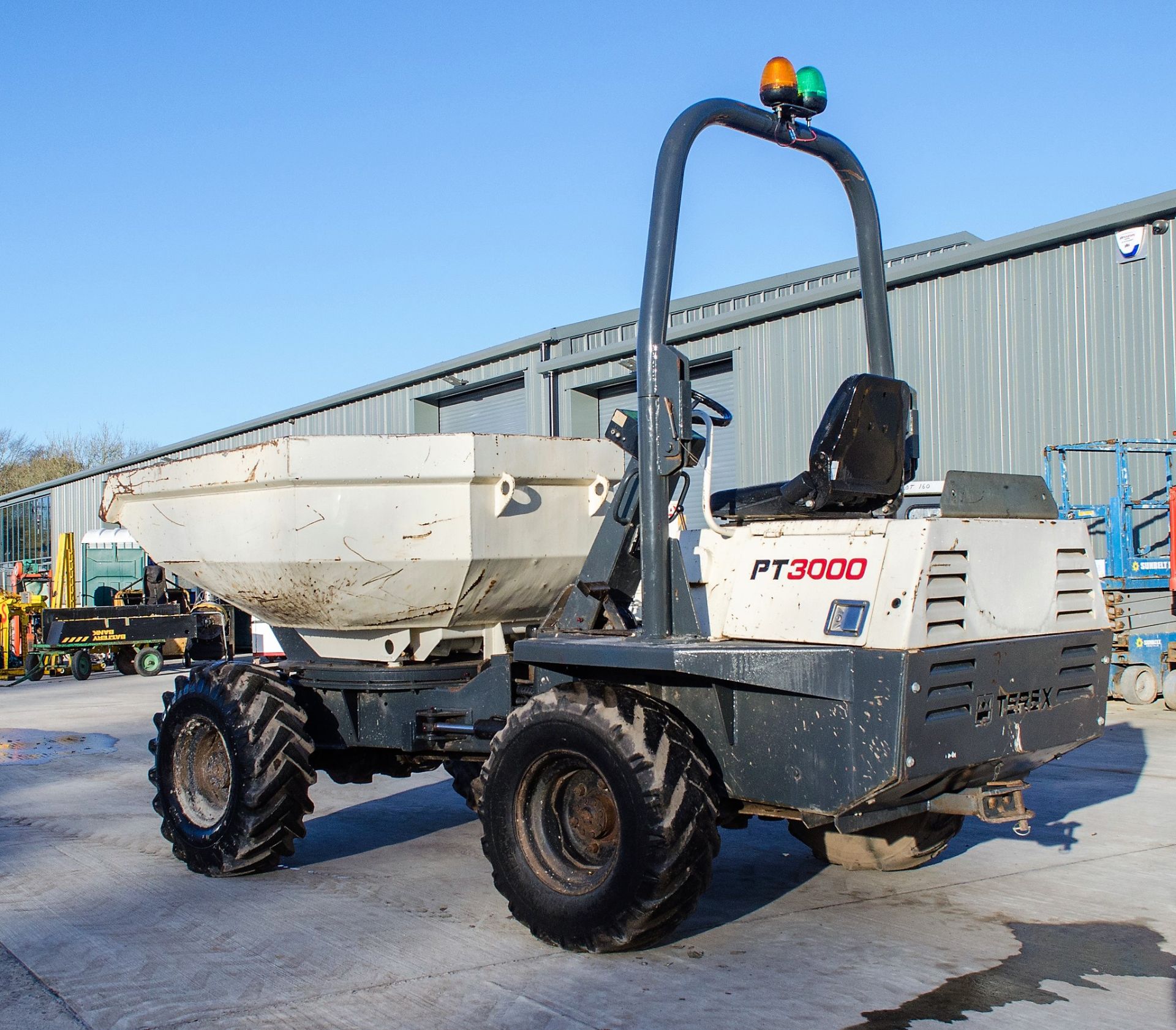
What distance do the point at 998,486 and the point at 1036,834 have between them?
2.87 m

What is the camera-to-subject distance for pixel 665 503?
4297mm

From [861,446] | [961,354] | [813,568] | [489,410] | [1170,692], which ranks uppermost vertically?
[489,410]

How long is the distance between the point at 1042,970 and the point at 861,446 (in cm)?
193

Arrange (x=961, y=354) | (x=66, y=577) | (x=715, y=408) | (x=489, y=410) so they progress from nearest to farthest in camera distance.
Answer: (x=715, y=408) < (x=961, y=354) < (x=489, y=410) < (x=66, y=577)

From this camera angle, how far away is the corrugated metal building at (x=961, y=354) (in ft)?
42.9

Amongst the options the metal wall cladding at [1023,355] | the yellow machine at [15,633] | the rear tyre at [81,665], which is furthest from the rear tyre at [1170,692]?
the yellow machine at [15,633]

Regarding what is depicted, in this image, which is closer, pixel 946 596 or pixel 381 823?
pixel 946 596

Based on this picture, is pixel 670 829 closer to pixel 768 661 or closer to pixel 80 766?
pixel 768 661

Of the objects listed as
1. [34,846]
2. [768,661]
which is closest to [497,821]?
[768,661]

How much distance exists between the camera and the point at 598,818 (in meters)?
4.46

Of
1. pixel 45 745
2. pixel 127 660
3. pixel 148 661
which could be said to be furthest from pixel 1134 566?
pixel 127 660

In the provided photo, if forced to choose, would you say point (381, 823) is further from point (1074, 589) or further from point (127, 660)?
point (127, 660)

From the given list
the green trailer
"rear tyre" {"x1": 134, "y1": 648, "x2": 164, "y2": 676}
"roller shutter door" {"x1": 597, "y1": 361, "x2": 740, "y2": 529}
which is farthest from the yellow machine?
"roller shutter door" {"x1": 597, "y1": 361, "x2": 740, "y2": 529}

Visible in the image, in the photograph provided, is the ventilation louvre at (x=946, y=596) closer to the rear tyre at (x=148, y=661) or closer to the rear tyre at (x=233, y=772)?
the rear tyre at (x=233, y=772)
